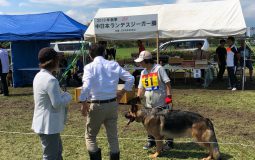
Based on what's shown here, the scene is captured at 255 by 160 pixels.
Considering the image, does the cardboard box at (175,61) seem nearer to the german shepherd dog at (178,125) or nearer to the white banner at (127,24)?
the white banner at (127,24)

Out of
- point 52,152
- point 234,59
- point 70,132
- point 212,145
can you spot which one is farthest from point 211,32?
point 52,152

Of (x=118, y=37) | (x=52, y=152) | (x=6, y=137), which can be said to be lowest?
(x=6, y=137)

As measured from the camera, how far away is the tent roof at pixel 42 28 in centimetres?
1406

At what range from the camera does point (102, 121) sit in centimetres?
469

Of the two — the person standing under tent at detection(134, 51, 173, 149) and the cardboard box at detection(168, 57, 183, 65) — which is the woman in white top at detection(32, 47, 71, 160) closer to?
the person standing under tent at detection(134, 51, 173, 149)

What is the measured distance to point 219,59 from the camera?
16.0 meters

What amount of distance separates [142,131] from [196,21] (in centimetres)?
727

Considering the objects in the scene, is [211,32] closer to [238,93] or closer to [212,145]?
[238,93]

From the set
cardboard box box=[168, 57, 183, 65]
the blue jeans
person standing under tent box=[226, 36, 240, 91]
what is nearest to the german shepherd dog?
the blue jeans

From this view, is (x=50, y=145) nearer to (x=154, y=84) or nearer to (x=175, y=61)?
(x=154, y=84)

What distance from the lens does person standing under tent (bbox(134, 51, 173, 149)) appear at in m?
5.51

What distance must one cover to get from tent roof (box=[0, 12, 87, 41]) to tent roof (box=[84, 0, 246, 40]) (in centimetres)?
70

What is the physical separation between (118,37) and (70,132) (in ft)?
22.3

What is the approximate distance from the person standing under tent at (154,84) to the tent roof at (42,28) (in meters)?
8.86
